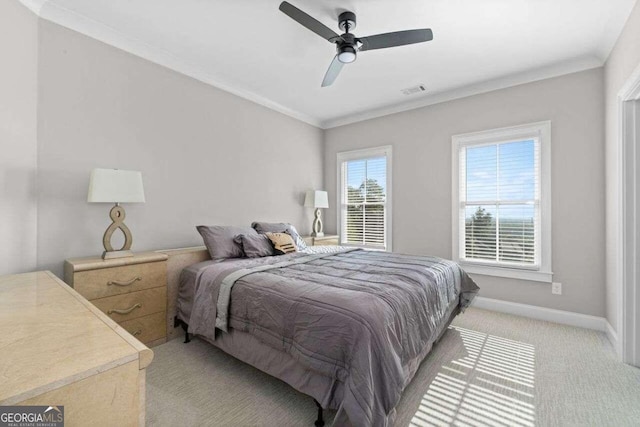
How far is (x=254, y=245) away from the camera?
3049 mm

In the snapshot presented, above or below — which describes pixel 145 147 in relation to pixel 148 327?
above

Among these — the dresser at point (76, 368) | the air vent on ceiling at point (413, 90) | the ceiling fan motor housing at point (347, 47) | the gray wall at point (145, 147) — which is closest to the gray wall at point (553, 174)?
the air vent on ceiling at point (413, 90)

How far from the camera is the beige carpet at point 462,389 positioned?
1.72m

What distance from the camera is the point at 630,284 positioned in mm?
2314

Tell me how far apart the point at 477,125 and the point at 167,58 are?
372 cm

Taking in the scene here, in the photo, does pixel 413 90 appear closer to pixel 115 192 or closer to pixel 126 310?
pixel 115 192

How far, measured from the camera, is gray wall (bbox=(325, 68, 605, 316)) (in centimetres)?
301

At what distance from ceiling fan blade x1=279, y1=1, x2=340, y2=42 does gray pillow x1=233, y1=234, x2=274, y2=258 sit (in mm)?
2023

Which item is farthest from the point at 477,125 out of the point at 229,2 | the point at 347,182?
the point at 229,2

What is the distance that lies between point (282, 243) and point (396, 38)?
7.27ft

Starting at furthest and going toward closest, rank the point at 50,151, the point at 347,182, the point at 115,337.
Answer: the point at 347,182, the point at 50,151, the point at 115,337

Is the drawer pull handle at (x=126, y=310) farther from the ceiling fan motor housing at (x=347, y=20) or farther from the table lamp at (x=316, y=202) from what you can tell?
the ceiling fan motor housing at (x=347, y=20)

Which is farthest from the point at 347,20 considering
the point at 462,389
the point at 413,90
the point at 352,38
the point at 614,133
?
the point at 462,389

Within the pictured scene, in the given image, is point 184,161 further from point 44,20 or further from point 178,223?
point 44,20
